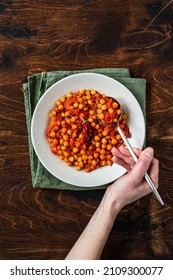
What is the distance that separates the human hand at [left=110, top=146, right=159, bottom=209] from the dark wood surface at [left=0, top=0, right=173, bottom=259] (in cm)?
19

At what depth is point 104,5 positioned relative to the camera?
6.33 feet

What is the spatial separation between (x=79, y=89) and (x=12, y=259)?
0.92m

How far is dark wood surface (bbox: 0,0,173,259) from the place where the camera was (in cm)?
192

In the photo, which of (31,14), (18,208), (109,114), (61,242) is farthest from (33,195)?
(31,14)

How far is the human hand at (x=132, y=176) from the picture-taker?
160 cm

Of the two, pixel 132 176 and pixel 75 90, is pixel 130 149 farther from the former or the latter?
pixel 75 90

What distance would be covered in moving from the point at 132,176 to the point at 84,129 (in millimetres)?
342

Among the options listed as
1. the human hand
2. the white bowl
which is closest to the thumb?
the human hand

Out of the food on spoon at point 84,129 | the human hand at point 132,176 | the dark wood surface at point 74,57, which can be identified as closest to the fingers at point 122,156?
the human hand at point 132,176

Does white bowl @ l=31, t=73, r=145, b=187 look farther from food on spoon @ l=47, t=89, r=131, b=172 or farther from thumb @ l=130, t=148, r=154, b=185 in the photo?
thumb @ l=130, t=148, r=154, b=185

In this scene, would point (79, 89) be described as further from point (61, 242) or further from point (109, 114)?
point (61, 242)

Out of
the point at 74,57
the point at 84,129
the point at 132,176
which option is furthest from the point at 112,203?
the point at 74,57

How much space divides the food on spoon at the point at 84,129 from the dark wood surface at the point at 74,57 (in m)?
0.16

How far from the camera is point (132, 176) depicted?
1.65m
